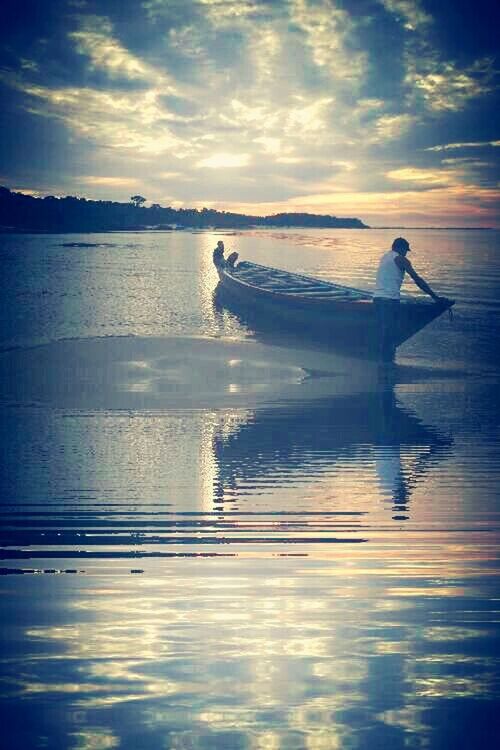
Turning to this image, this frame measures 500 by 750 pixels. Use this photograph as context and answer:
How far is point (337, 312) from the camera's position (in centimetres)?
2064

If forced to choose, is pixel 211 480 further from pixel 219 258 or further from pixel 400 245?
pixel 219 258

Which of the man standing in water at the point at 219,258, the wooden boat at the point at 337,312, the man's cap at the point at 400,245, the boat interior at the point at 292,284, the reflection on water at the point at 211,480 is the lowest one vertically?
the reflection on water at the point at 211,480

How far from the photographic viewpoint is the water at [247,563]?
4.00 metres

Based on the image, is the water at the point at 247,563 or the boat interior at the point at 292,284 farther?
the boat interior at the point at 292,284

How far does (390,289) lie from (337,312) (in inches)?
117

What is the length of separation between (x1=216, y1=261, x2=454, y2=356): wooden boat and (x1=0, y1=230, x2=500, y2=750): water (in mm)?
3063

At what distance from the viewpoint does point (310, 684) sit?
4242 mm

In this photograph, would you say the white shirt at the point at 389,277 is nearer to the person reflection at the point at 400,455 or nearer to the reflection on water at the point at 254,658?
the person reflection at the point at 400,455

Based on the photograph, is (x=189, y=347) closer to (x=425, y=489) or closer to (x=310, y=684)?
(x=425, y=489)

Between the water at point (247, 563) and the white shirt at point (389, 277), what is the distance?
8.11 ft

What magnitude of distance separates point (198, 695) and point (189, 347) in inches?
641

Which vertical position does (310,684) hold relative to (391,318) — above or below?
below

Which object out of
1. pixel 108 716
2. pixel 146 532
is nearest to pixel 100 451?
pixel 146 532

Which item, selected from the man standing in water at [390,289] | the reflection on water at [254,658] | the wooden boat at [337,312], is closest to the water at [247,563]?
the reflection on water at [254,658]
